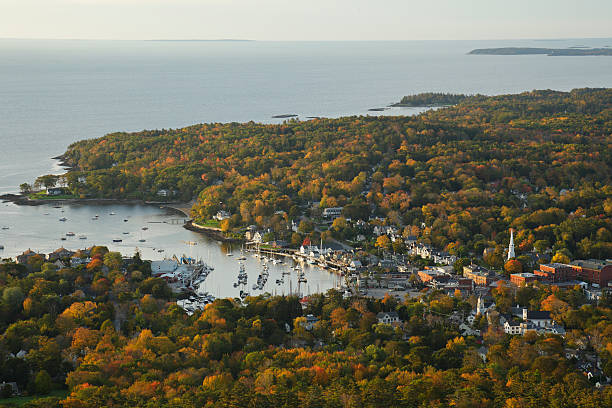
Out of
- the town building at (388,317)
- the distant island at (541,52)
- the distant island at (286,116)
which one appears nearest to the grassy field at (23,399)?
the town building at (388,317)

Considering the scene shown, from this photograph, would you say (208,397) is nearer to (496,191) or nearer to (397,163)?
(496,191)

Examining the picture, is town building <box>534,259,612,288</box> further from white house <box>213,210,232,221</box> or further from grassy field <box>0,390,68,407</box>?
grassy field <box>0,390,68,407</box>

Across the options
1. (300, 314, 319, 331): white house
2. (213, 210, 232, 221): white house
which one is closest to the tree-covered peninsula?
(213, 210, 232, 221): white house

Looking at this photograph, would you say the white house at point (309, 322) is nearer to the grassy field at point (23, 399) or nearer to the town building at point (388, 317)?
the town building at point (388, 317)

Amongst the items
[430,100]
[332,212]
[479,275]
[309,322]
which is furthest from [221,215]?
[430,100]

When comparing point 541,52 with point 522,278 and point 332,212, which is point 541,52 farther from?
point 522,278

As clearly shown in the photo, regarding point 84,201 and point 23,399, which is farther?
point 84,201

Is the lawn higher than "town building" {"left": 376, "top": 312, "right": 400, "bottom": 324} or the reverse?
higher
